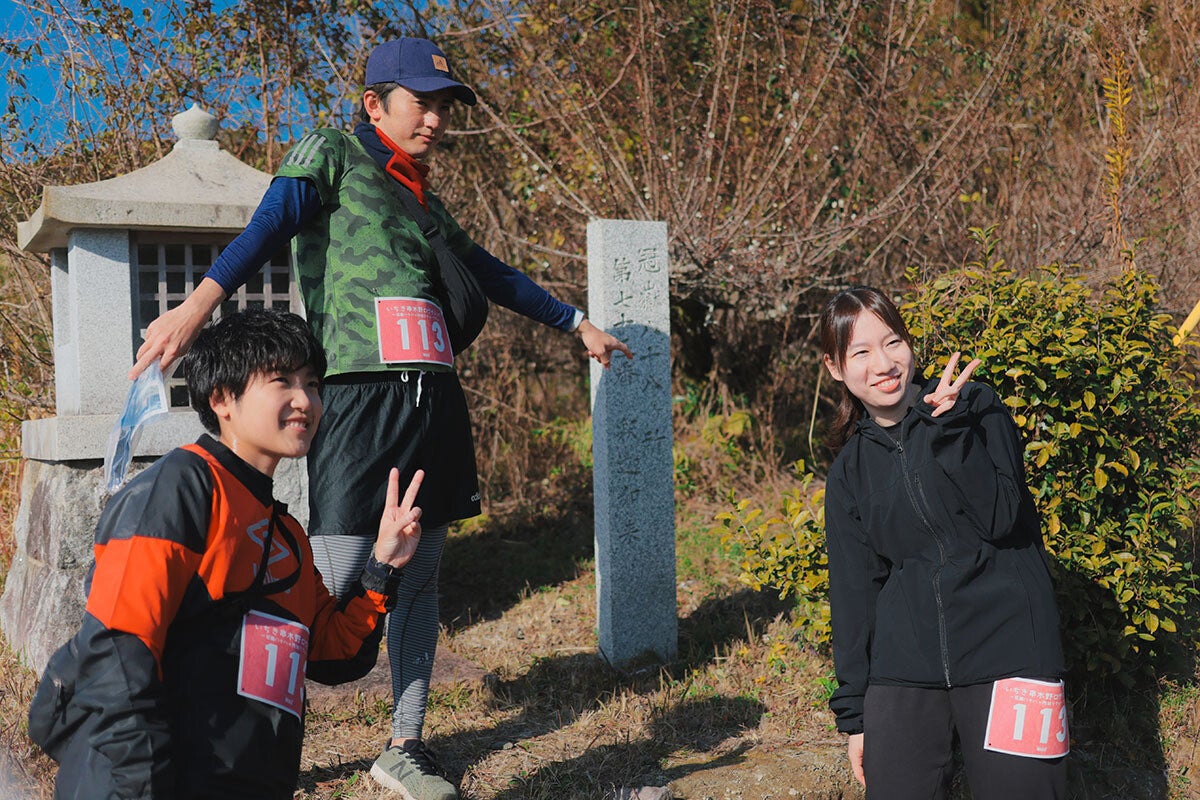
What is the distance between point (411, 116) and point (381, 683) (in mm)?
2030

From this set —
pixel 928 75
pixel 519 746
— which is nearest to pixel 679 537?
pixel 519 746

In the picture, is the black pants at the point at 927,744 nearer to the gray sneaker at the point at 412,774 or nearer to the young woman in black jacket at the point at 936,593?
the young woman in black jacket at the point at 936,593

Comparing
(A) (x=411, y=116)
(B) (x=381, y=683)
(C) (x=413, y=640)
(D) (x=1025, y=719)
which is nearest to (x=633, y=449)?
(B) (x=381, y=683)

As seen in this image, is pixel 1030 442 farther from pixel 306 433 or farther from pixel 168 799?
pixel 168 799

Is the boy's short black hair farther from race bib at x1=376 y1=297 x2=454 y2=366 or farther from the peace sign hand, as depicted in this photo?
the peace sign hand

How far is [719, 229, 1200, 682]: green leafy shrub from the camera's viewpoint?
3178 millimetres

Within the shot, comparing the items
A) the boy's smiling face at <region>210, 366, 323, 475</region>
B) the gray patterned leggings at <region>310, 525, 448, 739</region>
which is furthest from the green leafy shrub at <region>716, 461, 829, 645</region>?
the boy's smiling face at <region>210, 366, 323, 475</region>

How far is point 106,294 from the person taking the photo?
376 cm

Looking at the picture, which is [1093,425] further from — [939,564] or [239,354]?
[239,354]

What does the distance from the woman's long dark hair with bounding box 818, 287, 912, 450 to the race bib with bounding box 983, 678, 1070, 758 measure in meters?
0.67

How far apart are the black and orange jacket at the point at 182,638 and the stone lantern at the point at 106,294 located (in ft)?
7.60

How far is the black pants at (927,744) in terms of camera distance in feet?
6.77

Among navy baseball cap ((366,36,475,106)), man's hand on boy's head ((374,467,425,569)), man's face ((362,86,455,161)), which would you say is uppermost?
navy baseball cap ((366,36,475,106))

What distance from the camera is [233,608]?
5.33 feet
